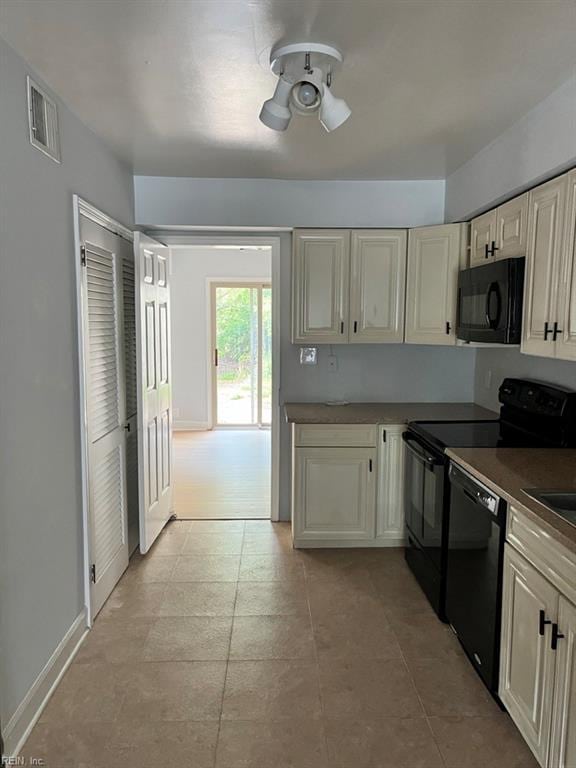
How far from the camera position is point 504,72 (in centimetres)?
199

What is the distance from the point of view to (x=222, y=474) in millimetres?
5219

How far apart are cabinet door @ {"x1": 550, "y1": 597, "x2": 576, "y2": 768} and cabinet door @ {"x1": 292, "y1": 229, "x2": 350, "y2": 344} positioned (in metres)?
2.33

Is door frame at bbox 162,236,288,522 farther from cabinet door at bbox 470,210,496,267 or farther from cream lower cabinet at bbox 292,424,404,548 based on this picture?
cabinet door at bbox 470,210,496,267

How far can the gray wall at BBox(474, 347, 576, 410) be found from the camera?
8.74 ft

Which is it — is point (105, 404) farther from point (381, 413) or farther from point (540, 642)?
point (540, 642)

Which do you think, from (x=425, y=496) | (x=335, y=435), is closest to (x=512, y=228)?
(x=425, y=496)

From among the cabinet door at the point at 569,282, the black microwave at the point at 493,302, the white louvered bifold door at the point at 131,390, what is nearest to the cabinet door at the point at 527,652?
the cabinet door at the point at 569,282

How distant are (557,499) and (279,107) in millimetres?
1713

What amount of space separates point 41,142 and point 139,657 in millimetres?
2227

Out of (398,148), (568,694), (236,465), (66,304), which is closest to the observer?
(568,694)

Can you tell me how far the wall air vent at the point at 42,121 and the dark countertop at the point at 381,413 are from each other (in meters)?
1.97

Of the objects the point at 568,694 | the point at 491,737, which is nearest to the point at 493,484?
the point at 568,694

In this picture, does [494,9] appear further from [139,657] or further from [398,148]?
[139,657]

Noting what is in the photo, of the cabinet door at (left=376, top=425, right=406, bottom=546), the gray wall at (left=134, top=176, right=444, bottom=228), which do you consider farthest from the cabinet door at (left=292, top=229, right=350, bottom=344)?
the cabinet door at (left=376, top=425, right=406, bottom=546)
